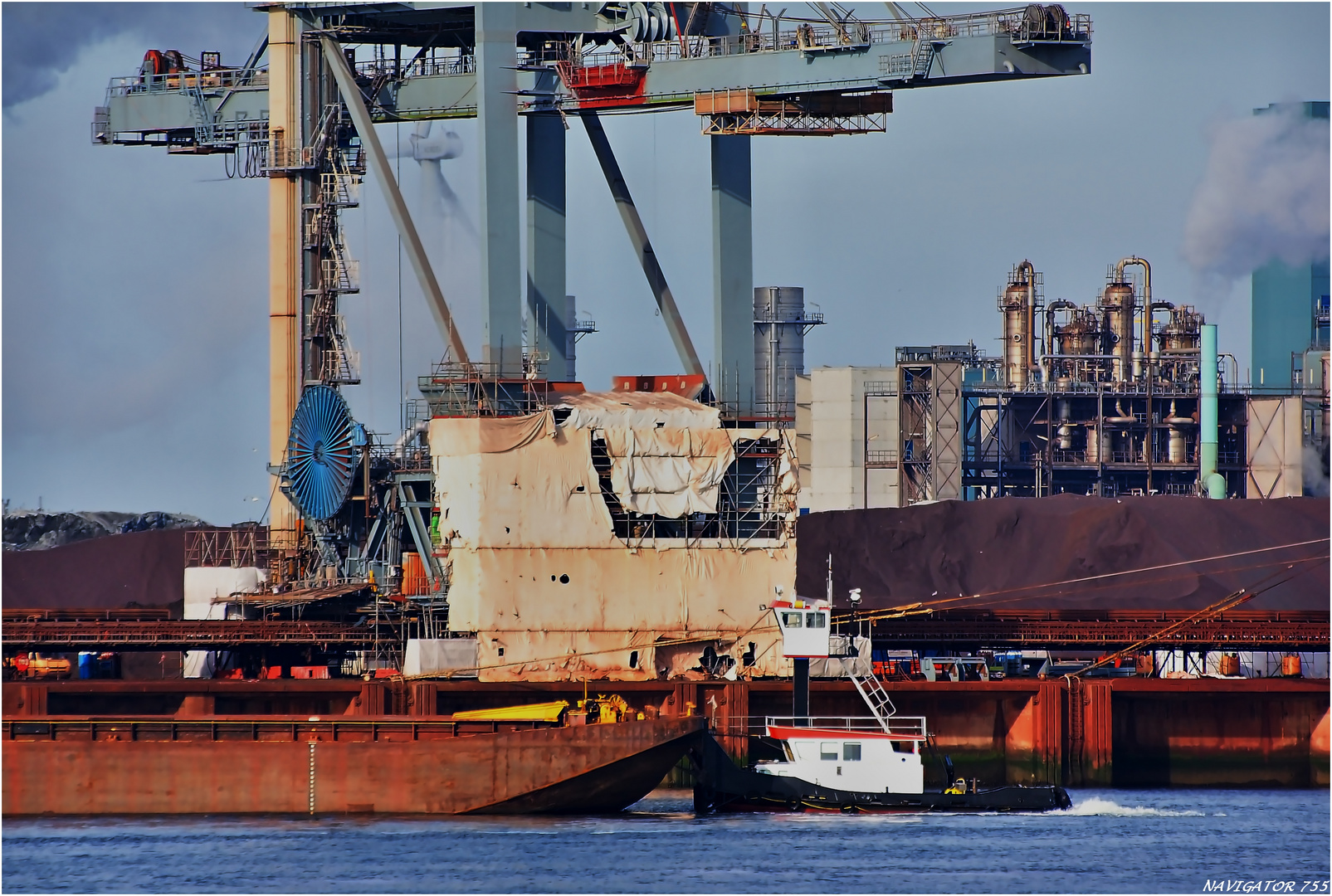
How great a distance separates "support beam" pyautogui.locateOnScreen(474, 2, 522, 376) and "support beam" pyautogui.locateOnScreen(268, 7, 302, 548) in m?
11.7

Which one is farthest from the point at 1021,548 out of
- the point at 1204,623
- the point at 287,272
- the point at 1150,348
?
the point at 287,272

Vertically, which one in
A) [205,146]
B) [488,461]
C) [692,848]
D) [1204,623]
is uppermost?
[205,146]

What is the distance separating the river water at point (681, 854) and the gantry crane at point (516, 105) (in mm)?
16985

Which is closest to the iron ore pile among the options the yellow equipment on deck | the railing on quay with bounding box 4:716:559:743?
the yellow equipment on deck

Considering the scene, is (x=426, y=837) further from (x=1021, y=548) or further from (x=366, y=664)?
(x=1021, y=548)

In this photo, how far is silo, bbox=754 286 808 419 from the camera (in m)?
128

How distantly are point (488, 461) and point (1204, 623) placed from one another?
23418 mm

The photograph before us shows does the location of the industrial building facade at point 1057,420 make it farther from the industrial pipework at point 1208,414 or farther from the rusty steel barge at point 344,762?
the rusty steel barge at point 344,762

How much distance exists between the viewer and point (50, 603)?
316ft

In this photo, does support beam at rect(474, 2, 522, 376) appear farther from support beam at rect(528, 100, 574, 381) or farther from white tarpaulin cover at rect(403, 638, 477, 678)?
white tarpaulin cover at rect(403, 638, 477, 678)

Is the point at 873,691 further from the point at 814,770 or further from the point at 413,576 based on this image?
the point at 413,576

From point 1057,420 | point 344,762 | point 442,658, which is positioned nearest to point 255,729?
point 344,762

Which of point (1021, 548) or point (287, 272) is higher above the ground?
Answer: point (287, 272)

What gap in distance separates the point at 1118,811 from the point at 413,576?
23727 millimetres
